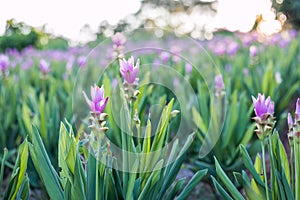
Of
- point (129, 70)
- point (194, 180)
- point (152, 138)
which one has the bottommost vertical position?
point (194, 180)

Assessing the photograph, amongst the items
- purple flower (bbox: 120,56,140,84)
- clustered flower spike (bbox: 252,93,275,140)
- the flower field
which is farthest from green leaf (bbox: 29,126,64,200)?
clustered flower spike (bbox: 252,93,275,140)

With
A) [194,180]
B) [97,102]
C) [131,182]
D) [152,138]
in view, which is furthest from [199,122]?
[97,102]

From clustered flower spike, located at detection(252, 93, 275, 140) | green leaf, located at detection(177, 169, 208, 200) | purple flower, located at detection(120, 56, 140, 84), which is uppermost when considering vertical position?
purple flower, located at detection(120, 56, 140, 84)

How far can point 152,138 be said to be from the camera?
5.83ft

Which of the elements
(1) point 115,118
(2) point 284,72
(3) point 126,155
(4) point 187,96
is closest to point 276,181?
(3) point 126,155

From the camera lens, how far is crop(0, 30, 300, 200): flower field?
3.76 ft

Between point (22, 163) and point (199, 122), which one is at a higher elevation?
point (199, 122)

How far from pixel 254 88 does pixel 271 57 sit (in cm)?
115

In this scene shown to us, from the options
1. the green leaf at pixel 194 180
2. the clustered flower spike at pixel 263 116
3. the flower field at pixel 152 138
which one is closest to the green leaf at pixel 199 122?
the flower field at pixel 152 138

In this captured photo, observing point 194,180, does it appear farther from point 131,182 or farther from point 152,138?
point 152,138

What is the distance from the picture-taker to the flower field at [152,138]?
3.76 ft

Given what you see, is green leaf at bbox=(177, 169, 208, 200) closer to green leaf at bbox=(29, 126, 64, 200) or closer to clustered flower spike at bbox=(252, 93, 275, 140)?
clustered flower spike at bbox=(252, 93, 275, 140)

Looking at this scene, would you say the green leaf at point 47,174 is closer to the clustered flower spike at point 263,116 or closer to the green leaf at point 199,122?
the clustered flower spike at point 263,116

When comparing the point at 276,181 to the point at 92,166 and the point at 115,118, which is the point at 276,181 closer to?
the point at 92,166
